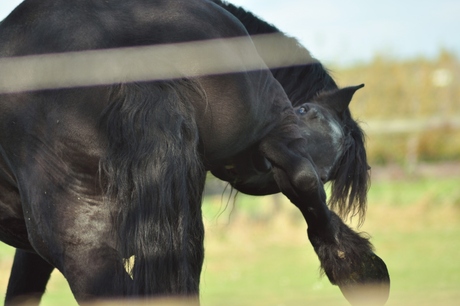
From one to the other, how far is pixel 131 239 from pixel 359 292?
69.0 inches

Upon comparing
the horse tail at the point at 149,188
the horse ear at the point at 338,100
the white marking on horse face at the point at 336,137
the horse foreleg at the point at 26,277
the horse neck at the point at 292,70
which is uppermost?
the horse neck at the point at 292,70

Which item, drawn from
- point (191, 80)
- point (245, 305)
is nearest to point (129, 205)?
point (191, 80)

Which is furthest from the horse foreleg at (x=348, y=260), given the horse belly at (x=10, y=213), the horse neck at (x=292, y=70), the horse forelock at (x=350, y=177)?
the horse belly at (x=10, y=213)

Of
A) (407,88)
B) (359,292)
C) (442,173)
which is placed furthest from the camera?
(407,88)

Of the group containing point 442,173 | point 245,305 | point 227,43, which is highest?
point 227,43

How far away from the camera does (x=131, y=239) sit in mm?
2947

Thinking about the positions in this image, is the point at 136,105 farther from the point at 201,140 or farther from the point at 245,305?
the point at 245,305

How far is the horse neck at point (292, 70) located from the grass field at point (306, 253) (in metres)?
2.53

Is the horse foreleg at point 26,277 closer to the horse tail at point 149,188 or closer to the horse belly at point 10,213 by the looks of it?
the horse belly at point 10,213

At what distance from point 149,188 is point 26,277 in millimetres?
1826

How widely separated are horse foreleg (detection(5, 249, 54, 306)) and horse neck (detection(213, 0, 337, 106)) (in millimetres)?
1804

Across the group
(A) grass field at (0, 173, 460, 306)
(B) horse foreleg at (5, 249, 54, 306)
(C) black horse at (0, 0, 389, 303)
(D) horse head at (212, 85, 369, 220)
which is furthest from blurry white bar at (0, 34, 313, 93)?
(A) grass field at (0, 173, 460, 306)

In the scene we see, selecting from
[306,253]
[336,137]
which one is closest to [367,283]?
[336,137]

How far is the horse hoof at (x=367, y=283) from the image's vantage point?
420 cm
